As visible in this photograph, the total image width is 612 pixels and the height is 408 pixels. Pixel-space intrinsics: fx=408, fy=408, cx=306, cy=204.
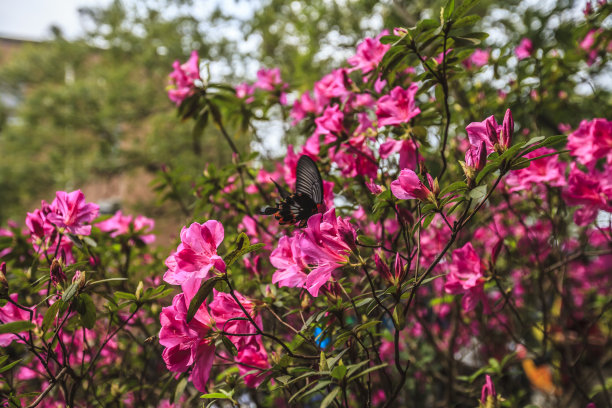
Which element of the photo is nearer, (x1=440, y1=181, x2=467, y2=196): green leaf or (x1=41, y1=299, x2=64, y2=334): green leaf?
(x1=440, y1=181, x2=467, y2=196): green leaf

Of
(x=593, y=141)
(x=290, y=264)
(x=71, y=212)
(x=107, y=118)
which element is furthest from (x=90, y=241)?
(x=107, y=118)

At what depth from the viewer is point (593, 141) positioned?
1340 millimetres

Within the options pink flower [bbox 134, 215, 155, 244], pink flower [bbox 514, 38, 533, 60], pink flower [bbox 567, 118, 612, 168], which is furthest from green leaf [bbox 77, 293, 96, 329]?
pink flower [bbox 514, 38, 533, 60]

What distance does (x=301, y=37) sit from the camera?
805 centimetres

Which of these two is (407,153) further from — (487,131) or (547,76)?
(547,76)

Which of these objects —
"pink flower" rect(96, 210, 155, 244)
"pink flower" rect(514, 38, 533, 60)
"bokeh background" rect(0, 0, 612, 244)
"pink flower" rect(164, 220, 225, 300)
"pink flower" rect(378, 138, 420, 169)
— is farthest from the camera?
"bokeh background" rect(0, 0, 612, 244)

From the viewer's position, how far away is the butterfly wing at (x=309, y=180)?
3.17ft

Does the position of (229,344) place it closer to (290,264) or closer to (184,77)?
(290,264)

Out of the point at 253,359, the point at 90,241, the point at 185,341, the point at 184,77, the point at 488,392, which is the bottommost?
the point at 488,392

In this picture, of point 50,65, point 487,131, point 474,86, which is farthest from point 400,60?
point 50,65

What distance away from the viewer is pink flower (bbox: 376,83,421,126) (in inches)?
48.2

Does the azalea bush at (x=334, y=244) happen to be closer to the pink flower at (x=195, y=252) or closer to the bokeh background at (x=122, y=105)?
the pink flower at (x=195, y=252)

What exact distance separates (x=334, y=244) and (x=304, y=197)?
6.0 inches

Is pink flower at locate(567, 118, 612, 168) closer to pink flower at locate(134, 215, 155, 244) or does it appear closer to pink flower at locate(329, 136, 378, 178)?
pink flower at locate(329, 136, 378, 178)
